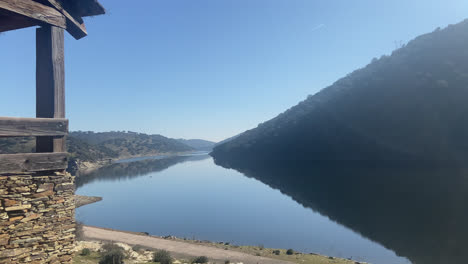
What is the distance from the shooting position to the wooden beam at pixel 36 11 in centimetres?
388

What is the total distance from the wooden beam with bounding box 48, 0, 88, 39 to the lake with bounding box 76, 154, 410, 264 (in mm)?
23340

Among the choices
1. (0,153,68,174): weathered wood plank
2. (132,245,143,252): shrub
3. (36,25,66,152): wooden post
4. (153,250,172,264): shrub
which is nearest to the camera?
(0,153,68,174): weathered wood plank

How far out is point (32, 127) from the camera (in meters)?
3.94

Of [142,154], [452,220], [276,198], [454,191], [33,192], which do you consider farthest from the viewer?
[142,154]

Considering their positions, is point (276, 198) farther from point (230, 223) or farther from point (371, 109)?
point (371, 109)

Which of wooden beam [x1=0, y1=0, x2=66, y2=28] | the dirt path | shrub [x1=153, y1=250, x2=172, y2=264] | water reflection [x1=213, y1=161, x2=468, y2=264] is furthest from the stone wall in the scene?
Answer: water reflection [x1=213, y1=161, x2=468, y2=264]

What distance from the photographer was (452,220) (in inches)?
1114

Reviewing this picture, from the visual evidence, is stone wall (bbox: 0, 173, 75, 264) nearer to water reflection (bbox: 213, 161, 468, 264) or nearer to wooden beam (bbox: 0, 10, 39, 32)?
wooden beam (bbox: 0, 10, 39, 32)

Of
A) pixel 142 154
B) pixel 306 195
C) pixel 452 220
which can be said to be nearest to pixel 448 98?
Result: pixel 306 195

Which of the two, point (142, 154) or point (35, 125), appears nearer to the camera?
point (35, 125)

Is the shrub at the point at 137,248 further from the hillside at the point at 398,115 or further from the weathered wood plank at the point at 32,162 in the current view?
the hillside at the point at 398,115

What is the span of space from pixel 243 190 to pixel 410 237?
34.5 metres

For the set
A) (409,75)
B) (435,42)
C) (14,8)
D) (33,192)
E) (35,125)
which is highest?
(435,42)

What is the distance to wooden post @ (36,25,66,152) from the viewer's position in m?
4.25
